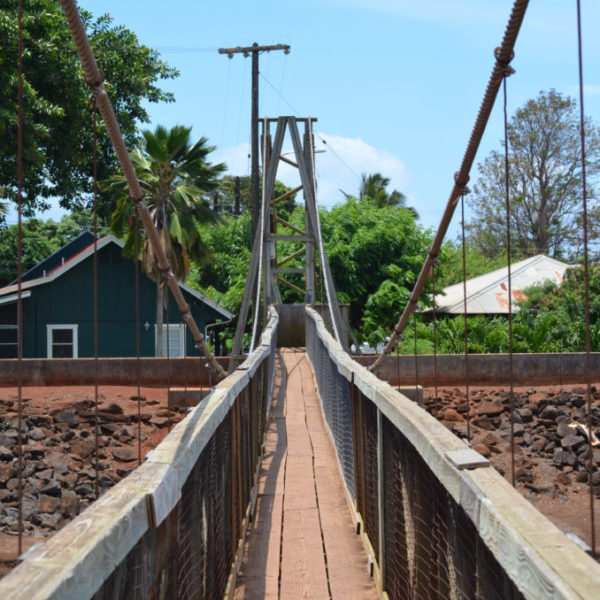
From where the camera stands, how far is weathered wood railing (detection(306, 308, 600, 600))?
1540 mm

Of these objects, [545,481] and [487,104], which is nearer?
[487,104]

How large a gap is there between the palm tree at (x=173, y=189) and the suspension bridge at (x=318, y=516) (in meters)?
14.3

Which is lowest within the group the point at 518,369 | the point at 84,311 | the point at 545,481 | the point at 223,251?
the point at 545,481

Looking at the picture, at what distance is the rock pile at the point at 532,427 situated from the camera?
1199 cm

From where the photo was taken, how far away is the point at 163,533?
2242mm

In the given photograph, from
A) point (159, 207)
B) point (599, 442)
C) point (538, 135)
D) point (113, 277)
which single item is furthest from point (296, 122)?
point (538, 135)

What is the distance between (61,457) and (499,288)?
62.3ft

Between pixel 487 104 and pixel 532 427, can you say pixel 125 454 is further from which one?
pixel 487 104

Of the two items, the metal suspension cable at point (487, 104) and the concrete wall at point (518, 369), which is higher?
the metal suspension cable at point (487, 104)

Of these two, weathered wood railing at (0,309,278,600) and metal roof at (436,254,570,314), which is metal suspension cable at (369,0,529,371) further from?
metal roof at (436,254,570,314)

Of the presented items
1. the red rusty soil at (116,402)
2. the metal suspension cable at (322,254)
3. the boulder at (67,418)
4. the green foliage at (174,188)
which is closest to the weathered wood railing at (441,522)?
the red rusty soil at (116,402)

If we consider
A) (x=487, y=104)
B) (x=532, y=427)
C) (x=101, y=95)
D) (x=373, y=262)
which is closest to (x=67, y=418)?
(x=532, y=427)

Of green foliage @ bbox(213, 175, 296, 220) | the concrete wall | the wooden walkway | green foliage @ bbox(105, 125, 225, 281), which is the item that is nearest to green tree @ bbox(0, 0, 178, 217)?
green foliage @ bbox(105, 125, 225, 281)

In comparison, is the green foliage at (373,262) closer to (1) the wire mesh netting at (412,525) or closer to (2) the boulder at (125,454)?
(2) the boulder at (125,454)
